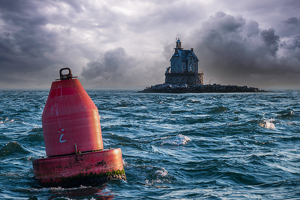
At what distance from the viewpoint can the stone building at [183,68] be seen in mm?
90812

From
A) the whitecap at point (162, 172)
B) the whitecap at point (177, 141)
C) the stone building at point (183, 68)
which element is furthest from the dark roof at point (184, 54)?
the whitecap at point (162, 172)

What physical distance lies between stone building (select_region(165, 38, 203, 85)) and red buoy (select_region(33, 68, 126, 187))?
86.4 metres

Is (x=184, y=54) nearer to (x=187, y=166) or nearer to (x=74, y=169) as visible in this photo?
(x=187, y=166)

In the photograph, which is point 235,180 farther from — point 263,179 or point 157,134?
point 157,134

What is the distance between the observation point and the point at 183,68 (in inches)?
3625

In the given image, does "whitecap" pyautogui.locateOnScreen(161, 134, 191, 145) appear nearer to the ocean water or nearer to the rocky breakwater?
the ocean water

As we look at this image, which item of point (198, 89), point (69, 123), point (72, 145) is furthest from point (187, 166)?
point (198, 89)

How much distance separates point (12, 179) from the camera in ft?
18.0

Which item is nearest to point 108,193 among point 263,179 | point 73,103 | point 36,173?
point 36,173

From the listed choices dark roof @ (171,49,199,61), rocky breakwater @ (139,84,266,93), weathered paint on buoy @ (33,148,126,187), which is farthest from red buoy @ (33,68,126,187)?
dark roof @ (171,49,199,61)

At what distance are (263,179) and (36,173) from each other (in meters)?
3.96

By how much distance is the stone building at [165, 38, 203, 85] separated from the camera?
90.8m

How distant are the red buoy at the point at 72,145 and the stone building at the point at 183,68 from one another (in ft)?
283

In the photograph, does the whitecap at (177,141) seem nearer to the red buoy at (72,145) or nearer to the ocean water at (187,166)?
the ocean water at (187,166)
